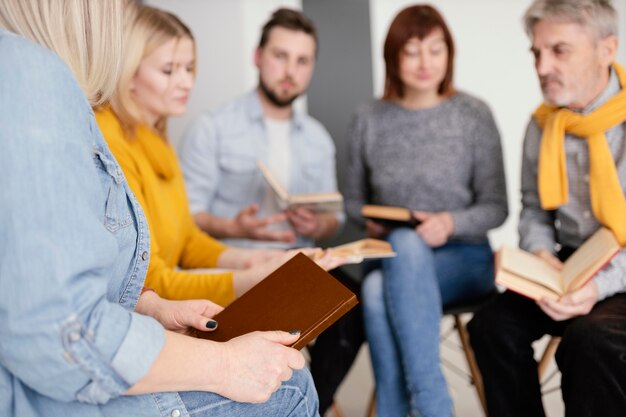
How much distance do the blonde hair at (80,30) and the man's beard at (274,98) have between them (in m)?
1.46

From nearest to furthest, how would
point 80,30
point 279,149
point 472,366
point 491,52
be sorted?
point 80,30
point 472,366
point 279,149
point 491,52

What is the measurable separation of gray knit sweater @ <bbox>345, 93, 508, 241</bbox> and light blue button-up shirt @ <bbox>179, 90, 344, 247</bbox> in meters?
0.35

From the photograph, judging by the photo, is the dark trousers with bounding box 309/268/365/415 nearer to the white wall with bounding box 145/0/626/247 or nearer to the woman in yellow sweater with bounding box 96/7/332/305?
the woman in yellow sweater with bounding box 96/7/332/305

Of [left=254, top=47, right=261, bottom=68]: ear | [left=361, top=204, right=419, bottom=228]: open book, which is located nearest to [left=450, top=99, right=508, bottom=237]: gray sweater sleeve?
[left=361, top=204, right=419, bottom=228]: open book

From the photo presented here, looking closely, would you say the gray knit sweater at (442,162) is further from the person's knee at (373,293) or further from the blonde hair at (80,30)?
the blonde hair at (80,30)

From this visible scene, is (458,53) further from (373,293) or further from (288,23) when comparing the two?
(373,293)

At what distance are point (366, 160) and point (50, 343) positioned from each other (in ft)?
5.47

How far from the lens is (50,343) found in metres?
0.76

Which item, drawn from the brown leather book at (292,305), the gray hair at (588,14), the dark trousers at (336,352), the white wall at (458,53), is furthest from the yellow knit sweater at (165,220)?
the white wall at (458,53)

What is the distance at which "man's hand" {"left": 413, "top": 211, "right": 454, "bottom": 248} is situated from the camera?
1.95m

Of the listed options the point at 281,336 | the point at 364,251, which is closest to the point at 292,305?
the point at 281,336

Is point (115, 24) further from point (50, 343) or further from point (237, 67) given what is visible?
point (237, 67)

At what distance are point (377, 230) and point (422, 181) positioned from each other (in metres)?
0.23

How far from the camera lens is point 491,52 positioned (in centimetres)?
342
